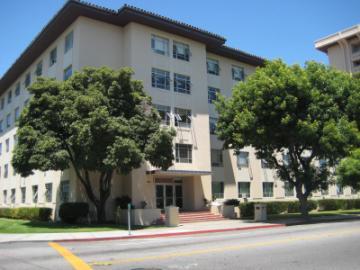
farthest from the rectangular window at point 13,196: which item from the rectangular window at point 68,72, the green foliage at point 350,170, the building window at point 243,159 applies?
the green foliage at point 350,170

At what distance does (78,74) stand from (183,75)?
35.4 ft

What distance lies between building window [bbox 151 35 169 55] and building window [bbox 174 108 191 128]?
4.95 m

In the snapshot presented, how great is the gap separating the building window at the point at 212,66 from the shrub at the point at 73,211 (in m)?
18.2

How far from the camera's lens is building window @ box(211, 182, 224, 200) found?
115ft

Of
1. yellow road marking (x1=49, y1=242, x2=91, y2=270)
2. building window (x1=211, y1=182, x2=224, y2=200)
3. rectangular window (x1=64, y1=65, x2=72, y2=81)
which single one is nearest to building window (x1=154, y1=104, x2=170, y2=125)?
rectangular window (x1=64, y1=65, x2=72, y2=81)

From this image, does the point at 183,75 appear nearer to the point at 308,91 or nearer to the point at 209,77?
the point at 209,77

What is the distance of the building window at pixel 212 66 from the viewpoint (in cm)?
3766

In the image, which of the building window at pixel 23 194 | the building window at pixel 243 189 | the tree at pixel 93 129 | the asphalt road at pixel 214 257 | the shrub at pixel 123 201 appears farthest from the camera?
the building window at pixel 23 194

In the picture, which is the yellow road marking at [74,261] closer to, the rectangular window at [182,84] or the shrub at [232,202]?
the shrub at [232,202]

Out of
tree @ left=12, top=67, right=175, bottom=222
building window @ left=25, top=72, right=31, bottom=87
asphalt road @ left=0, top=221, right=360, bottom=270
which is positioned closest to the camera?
asphalt road @ left=0, top=221, right=360, bottom=270

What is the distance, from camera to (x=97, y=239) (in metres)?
17.4

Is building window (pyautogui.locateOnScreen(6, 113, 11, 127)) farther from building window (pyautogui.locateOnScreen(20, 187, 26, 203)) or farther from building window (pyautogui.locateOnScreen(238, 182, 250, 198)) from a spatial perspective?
building window (pyautogui.locateOnScreen(238, 182, 250, 198))

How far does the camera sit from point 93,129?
71.5 ft

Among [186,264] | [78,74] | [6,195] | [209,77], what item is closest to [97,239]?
[186,264]
